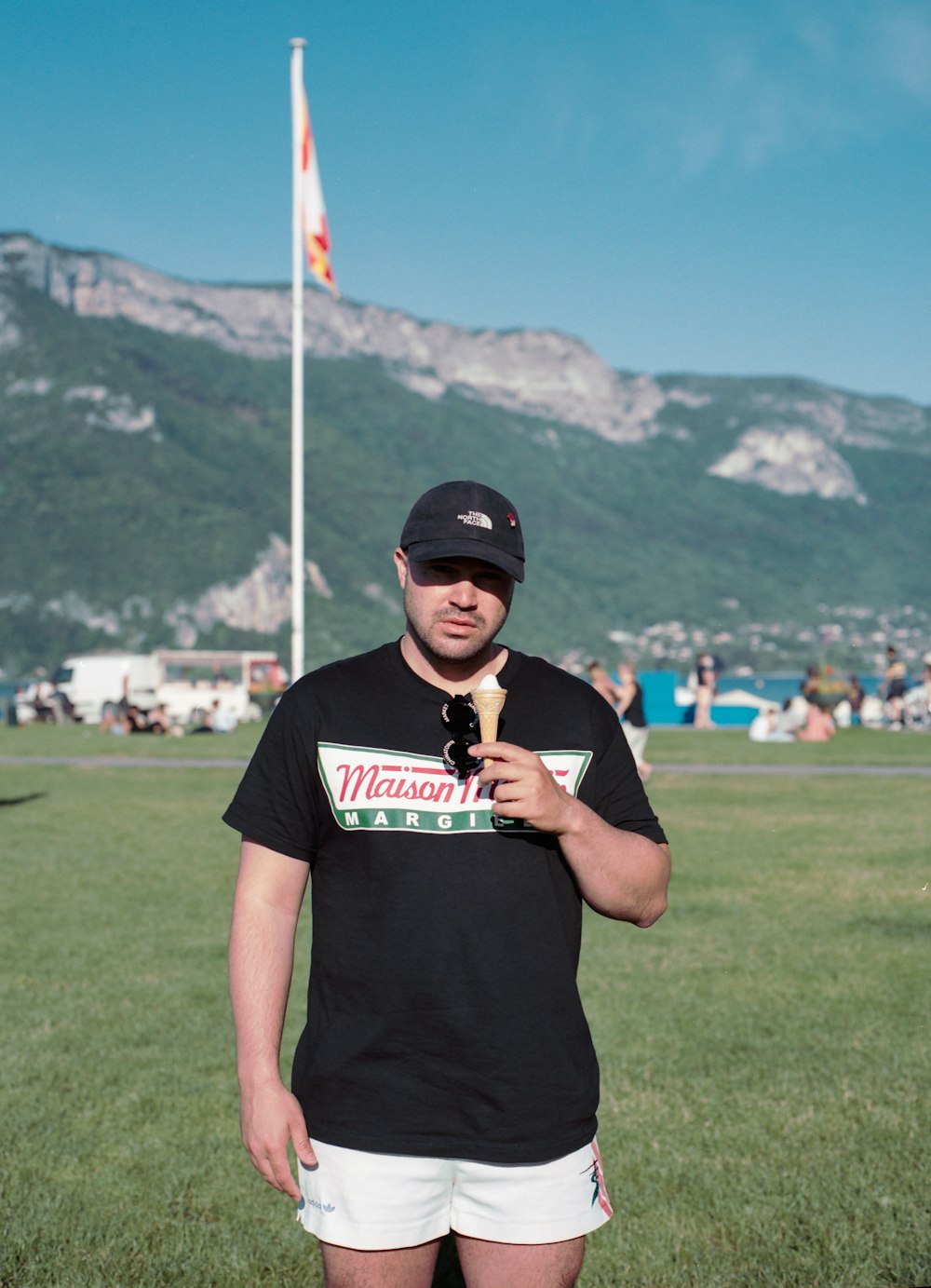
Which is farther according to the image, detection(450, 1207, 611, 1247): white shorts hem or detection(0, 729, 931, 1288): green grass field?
detection(0, 729, 931, 1288): green grass field

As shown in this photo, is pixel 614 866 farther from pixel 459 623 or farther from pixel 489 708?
pixel 459 623

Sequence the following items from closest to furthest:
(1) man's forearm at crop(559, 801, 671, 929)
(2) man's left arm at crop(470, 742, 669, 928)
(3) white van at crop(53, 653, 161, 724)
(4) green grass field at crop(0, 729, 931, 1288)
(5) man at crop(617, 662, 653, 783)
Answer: (2) man's left arm at crop(470, 742, 669, 928) → (1) man's forearm at crop(559, 801, 671, 929) → (4) green grass field at crop(0, 729, 931, 1288) → (5) man at crop(617, 662, 653, 783) → (3) white van at crop(53, 653, 161, 724)

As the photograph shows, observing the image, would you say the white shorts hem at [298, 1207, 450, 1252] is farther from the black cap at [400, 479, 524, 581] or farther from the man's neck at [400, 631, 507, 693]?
the black cap at [400, 479, 524, 581]

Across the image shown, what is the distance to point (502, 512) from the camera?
9.59 feet

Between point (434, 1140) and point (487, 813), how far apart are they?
2.14ft

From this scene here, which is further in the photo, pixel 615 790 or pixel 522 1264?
pixel 615 790

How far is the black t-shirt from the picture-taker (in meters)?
2.80

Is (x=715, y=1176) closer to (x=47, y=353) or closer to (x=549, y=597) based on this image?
(x=549, y=597)

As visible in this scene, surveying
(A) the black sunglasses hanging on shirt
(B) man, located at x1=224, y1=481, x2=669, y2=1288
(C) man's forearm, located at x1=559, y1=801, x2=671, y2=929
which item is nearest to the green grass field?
(B) man, located at x1=224, y1=481, x2=669, y2=1288

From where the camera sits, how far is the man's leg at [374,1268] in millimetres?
2803

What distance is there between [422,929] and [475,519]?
827mm

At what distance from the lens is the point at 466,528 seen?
2.84 meters

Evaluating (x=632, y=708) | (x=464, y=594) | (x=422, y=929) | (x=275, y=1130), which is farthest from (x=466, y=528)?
(x=632, y=708)

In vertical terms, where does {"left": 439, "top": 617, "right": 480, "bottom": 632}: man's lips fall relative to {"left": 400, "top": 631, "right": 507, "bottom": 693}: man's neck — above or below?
above
